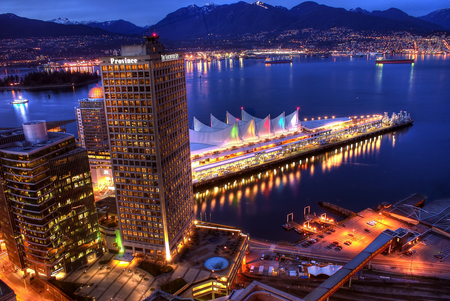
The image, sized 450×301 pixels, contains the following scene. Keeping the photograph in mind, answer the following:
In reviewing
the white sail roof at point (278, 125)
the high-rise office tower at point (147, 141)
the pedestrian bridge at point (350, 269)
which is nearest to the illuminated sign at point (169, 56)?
the high-rise office tower at point (147, 141)

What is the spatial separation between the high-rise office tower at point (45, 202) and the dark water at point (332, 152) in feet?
69.8

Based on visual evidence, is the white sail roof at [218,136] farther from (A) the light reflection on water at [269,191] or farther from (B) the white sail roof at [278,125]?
(B) the white sail roof at [278,125]

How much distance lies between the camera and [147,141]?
32.9m

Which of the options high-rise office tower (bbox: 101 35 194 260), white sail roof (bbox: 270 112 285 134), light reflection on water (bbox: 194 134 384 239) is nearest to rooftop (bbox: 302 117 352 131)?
white sail roof (bbox: 270 112 285 134)

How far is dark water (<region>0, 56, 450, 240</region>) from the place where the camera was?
5512cm

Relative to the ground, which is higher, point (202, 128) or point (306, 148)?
point (202, 128)

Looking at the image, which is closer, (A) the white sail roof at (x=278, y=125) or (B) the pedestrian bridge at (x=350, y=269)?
(B) the pedestrian bridge at (x=350, y=269)

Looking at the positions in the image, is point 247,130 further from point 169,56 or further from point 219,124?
point 169,56

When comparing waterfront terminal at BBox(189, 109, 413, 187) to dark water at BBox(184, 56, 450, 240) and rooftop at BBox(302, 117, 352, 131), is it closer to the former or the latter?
rooftop at BBox(302, 117, 352, 131)

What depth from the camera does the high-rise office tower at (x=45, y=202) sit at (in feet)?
104

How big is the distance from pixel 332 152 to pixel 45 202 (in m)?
63.5

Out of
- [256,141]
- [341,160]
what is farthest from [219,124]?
[341,160]

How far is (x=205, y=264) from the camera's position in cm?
3281

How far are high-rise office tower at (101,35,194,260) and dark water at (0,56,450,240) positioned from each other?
16.1 metres
